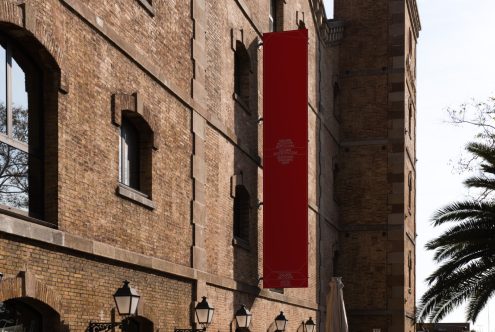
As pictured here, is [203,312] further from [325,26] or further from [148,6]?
[325,26]

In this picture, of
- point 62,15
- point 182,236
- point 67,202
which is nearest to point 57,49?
point 62,15

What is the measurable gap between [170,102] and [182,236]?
7.47 ft

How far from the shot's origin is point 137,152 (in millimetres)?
14836

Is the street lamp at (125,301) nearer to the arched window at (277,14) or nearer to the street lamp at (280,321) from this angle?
the street lamp at (280,321)

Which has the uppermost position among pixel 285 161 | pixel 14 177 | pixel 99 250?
pixel 285 161

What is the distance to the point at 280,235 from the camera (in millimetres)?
22016

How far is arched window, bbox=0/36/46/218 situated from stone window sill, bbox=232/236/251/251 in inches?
334

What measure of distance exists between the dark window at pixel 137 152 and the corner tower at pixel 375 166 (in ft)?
60.7

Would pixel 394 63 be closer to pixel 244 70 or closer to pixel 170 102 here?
pixel 244 70

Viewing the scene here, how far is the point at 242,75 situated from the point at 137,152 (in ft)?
23.9

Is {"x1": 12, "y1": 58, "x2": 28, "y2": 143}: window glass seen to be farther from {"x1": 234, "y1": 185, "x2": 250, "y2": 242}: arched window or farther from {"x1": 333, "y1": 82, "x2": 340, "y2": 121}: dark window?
{"x1": 333, "y1": 82, "x2": 340, "y2": 121}: dark window

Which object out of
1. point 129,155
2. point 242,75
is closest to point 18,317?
point 129,155

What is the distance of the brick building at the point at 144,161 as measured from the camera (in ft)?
36.8

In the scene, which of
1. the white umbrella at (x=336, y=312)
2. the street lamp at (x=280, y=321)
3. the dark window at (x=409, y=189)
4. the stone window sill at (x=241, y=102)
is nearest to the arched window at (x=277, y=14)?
the stone window sill at (x=241, y=102)
